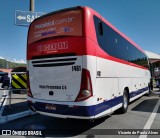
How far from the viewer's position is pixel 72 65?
17.5ft

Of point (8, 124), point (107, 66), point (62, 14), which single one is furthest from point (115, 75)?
point (8, 124)

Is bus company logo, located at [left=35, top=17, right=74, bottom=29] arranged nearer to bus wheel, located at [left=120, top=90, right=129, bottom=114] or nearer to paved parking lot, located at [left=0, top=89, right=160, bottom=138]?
paved parking lot, located at [left=0, top=89, right=160, bottom=138]

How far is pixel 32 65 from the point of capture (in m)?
6.35

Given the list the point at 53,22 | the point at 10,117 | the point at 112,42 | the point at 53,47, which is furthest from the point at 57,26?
the point at 10,117

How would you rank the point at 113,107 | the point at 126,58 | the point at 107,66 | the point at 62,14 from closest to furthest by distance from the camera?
the point at 62,14 → the point at 107,66 → the point at 113,107 → the point at 126,58

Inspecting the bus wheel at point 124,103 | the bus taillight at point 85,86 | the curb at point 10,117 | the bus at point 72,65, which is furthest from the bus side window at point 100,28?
the curb at point 10,117

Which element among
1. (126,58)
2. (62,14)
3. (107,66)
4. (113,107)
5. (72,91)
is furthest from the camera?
(126,58)

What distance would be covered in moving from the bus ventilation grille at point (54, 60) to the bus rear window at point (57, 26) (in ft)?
1.97

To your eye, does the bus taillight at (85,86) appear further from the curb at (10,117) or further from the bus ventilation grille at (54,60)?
the curb at (10,117)

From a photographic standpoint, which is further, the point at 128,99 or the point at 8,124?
the point at 128,99

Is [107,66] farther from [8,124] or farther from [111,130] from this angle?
[8,124]

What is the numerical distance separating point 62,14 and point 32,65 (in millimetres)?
1849

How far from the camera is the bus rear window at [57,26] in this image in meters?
5.42

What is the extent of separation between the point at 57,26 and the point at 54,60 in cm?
98
